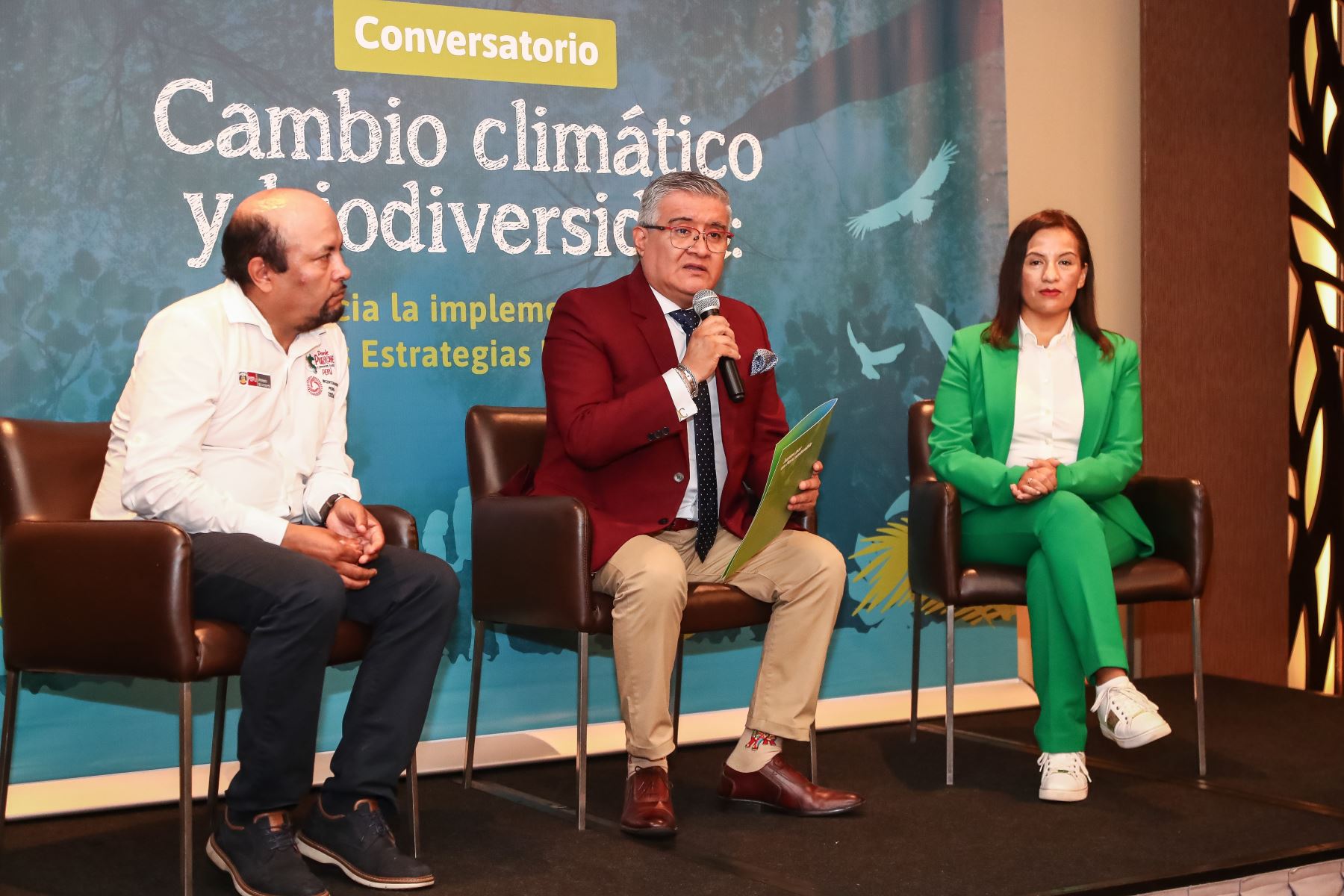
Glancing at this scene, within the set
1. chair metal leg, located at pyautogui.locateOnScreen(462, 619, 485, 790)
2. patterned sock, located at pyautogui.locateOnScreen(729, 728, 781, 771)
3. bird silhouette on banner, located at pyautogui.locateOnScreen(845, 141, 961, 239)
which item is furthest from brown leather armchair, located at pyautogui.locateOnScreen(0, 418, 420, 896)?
bird silhouette on banner, located at pyautogui.locateOnScreen(845, 141, 961, 239)

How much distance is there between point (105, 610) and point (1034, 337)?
225 centimetres

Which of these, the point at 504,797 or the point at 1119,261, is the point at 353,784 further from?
the point at 1119,261

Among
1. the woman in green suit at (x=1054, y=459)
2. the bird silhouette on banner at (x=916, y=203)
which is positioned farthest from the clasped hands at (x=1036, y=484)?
the bird silhouette on banner at (x=916, y=203)

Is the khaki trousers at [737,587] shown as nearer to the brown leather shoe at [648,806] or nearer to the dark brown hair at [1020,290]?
the brown leather shoe at [648,806]

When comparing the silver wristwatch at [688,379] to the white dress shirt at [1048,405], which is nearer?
the silver wristwatch at [688,379]

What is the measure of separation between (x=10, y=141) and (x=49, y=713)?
1328mm

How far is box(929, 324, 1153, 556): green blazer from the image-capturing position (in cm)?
318

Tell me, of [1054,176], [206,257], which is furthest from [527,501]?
[1054,176]

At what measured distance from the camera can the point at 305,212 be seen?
254 centimetres

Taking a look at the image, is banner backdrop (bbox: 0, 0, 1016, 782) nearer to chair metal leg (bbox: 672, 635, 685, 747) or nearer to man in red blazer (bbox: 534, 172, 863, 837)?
chair metal leg (bbox: 672, 635, 685, 747)

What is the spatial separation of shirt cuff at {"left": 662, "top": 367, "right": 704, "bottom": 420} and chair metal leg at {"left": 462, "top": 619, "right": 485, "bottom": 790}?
773 millimetres

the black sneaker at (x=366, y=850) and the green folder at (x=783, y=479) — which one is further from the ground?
the green folder at (x=783, y=479)

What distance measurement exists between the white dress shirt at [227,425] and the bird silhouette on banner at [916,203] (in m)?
1.82

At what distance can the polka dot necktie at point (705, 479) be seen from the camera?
9.89 feet
